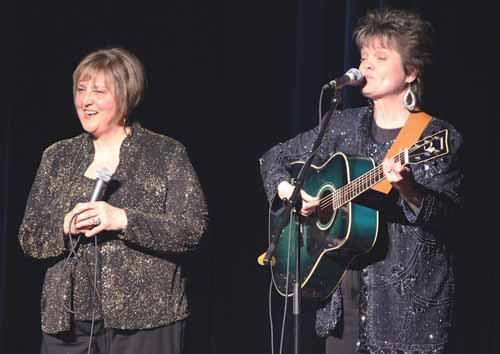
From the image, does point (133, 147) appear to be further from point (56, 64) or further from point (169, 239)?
point (56, 64)

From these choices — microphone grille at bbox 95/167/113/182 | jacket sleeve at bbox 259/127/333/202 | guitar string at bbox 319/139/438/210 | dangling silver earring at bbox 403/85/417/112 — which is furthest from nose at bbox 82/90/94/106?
dangling silver earring at bbox 403/85/417/112

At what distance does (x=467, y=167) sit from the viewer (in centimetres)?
393

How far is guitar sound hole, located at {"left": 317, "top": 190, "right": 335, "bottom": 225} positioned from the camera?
3305 millimetres

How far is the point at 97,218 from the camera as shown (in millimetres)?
3053

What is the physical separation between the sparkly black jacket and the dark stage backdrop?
1324 millimetres

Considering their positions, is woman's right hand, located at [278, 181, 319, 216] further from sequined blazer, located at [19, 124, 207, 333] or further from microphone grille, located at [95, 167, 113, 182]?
microphone grille, located at [95, 167, 113, 182]

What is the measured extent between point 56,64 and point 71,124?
320mm

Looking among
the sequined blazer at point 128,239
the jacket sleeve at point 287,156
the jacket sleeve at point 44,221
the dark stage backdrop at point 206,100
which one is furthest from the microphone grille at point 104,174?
the dark stage backdrop at point 206,100

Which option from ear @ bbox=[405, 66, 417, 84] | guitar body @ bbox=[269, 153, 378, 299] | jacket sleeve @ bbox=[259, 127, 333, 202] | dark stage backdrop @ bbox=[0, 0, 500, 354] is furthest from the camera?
dark stage backdrop @ bbox=[0, 0, 500, 354]

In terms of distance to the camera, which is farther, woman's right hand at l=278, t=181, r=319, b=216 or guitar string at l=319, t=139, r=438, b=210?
woman's right hand at l=278, t=181, r=319, b=216

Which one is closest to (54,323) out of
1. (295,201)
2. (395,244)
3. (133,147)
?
(133,147)

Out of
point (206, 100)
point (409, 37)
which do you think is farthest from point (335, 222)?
point (206, 100)

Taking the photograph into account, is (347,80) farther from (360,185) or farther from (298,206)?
(298,206)

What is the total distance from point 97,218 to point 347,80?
102cm
